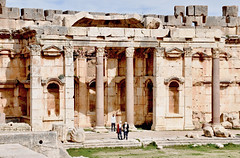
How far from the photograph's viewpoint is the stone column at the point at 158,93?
31125 millimetres

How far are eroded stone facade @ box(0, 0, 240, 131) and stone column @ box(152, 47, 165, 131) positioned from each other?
65 mm

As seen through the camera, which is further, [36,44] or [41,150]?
[36,44]

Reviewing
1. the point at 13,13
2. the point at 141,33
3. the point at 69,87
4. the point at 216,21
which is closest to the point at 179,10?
the point at 216,21

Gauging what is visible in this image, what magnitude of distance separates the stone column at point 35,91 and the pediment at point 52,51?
0.42 metres

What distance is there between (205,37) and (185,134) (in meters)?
6.91

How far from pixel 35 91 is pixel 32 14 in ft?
20.7

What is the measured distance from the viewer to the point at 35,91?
29031 mm

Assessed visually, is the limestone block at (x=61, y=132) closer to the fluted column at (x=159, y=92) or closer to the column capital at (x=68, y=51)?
the column capital at (x=68, y=51)

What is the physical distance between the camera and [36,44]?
28922mm

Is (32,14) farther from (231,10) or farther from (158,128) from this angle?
(231,10)

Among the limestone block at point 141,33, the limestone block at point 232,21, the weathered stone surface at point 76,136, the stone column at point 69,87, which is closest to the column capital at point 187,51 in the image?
the limestone block at point 141,33

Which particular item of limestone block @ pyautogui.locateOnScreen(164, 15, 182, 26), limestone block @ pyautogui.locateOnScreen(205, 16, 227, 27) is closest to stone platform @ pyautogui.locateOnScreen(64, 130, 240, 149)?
limestone block @ pyautogui.locateOnScreen(164, 15, 182, 26)

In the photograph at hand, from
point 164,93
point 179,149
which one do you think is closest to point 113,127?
point 164,93

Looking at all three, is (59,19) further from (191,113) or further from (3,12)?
(191,113)
